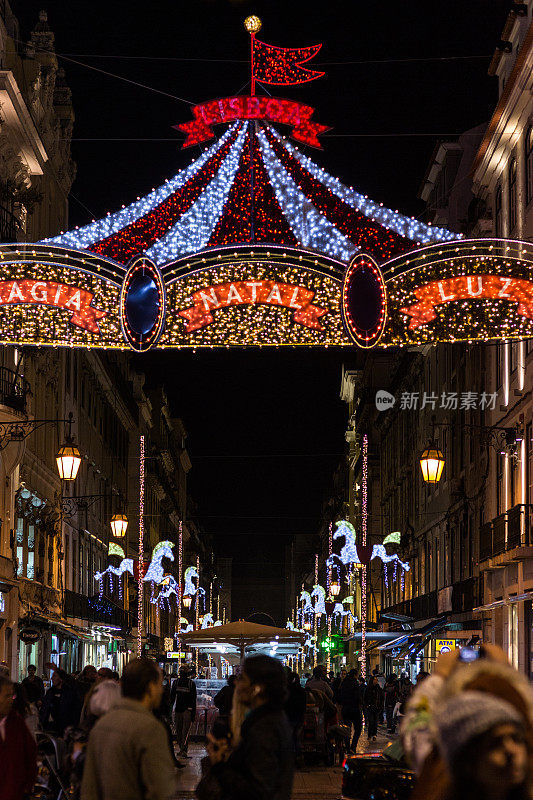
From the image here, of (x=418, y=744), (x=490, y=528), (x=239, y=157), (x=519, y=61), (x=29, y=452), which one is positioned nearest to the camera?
(x=418, y=744)

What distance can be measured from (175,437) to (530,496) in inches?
3821

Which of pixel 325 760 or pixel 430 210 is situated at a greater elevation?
pixel 430 210

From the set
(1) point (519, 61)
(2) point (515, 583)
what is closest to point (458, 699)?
(1) point (519, 61)

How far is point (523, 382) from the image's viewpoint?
102ft

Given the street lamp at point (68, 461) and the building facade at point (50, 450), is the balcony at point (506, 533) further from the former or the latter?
the building facade at point (50, 450)

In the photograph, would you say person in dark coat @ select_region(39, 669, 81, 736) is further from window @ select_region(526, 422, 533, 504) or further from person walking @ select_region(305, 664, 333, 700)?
window @ select_region(526, 422, 533, 504)

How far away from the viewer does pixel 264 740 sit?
711 cm

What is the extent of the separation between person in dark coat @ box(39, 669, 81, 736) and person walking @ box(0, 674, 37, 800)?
7.87m

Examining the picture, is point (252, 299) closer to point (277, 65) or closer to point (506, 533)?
point (277, 65)

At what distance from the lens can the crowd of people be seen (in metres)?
3.65

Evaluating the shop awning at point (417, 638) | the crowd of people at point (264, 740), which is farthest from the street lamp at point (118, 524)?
the crowd of people at point (264, 740)

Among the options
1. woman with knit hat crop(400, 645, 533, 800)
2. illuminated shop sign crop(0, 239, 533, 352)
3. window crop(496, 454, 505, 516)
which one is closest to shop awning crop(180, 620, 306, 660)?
window crop(496, 454, 505, 516)

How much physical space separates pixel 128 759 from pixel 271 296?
10619mm

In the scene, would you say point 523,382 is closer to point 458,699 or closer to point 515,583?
point 515,583
